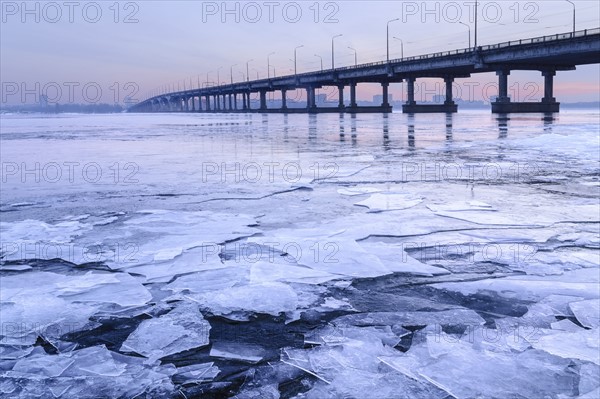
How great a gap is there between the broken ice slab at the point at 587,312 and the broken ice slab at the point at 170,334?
6.65 feet

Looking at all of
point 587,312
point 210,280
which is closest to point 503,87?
point 587,312

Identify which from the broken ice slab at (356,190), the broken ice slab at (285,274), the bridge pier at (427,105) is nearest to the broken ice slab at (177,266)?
the broken ice slab at (285,274)

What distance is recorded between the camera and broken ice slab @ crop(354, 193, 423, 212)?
6.35 meters

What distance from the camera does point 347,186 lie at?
26.6ft

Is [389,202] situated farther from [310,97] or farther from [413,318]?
[310,97]

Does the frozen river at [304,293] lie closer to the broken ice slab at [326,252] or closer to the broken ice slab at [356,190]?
the broken ice slab at [326,252]

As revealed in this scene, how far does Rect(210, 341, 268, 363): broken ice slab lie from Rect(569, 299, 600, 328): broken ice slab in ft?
5.69

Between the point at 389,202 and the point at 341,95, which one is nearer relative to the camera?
the point at 389,202

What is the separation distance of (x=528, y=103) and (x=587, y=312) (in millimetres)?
72733

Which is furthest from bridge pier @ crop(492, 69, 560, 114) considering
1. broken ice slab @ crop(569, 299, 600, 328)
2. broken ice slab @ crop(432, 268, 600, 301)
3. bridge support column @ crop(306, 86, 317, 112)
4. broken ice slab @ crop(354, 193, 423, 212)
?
broken ice slab @ crop(569, 299, 600, 328)

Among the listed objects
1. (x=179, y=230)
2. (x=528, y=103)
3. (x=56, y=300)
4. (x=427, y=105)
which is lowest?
(x=56, y=300)

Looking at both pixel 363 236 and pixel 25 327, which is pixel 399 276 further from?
pixel 25 327

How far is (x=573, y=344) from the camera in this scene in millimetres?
2625

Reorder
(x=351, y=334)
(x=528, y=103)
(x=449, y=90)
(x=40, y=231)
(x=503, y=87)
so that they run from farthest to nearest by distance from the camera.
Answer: (x=449, y=90), (x=528, y=103), (x=503, y=87), (x=40, y=231), (x=351, y=334)
